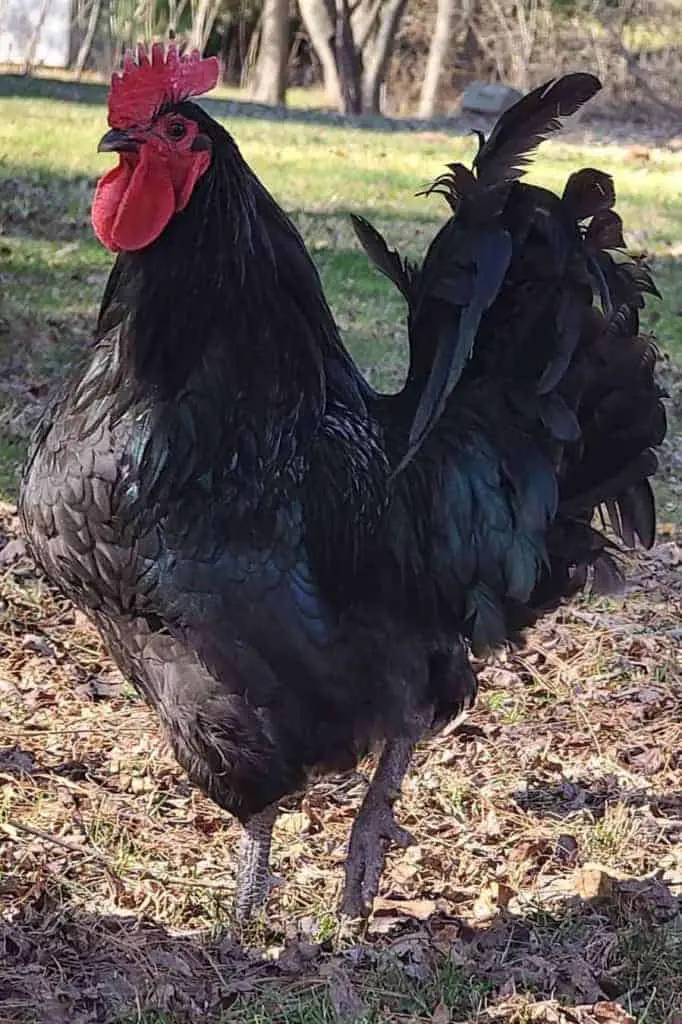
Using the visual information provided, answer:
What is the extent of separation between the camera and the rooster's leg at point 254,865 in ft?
10.8

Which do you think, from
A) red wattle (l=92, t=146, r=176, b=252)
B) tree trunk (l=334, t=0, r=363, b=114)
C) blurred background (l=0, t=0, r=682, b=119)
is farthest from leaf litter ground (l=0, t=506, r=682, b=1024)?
tree trunk (l=334, t=0, r=363, b=114)

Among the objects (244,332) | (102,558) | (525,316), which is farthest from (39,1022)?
(525,316)

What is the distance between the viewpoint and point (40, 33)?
22625 mm

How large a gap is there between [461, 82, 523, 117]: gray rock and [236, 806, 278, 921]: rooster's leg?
61.3 feet

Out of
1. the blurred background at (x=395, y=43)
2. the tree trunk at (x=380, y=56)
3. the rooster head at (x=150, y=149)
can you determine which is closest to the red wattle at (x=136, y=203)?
the rooster head at (x=150, y=149)

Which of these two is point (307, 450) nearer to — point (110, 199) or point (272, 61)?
point (110, 199)

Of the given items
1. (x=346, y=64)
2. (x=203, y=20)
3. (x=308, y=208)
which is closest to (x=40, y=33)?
(x=203, y=20)

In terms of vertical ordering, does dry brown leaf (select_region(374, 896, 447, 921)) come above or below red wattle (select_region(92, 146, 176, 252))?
below

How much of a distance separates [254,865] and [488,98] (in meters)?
19.2

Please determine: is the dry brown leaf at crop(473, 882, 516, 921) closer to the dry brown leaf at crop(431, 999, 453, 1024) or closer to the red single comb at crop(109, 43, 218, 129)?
the dry brown leaf at crop(431, 999, 453, 1024)

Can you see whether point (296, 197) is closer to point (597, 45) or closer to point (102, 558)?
point (102, 558)

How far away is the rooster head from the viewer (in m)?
2.73

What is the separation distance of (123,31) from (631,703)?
2148 cm

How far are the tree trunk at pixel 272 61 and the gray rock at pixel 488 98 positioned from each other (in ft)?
10.3
